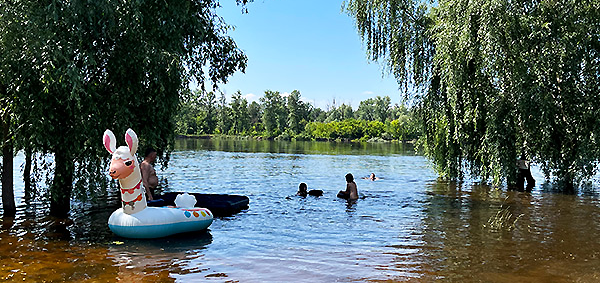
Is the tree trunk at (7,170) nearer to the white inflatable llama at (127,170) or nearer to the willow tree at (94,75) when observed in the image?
the willow tree at (94,75)

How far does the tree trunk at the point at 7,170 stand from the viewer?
1083 centimetres

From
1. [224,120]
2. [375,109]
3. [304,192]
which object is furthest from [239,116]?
[304,192]

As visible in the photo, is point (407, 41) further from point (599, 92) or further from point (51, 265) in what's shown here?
point (51, 265)

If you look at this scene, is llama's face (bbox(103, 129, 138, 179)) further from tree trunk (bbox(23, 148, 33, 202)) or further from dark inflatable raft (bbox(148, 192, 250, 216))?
dark inflatable raft (bbox(148, 192, 250, 216))

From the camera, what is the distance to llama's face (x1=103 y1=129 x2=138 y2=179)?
31.5ft

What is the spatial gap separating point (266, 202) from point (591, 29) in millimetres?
12240

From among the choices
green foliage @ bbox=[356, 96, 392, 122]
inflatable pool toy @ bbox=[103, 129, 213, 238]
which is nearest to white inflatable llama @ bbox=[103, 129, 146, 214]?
inflatable pool toy @ bbox=[103, 129, 213, 238]

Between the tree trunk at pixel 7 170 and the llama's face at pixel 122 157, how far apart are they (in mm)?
2585

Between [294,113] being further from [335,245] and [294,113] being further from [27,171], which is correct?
[335,245]

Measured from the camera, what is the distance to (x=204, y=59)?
14.4 m

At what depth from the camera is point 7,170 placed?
1147 cm

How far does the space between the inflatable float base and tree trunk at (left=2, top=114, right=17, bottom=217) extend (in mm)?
3056

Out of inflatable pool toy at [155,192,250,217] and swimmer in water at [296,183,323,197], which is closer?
inflatable pool toy at [155,192,250,217]

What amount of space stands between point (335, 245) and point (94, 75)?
646cm
